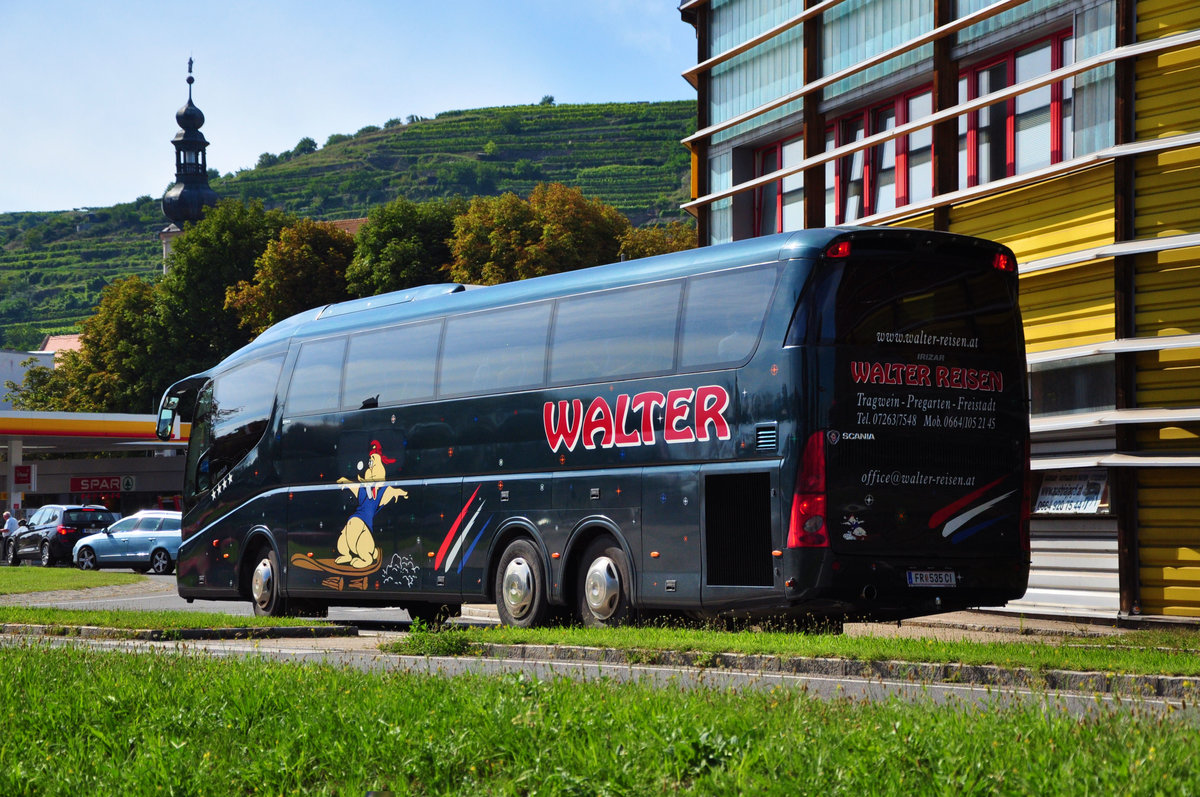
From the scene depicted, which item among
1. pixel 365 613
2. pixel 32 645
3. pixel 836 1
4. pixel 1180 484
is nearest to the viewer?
pixel 32 645

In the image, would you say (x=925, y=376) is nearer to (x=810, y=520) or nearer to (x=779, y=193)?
(x=810, y=520)

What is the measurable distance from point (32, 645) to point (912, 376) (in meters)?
7.74

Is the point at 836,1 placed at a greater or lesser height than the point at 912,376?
greater

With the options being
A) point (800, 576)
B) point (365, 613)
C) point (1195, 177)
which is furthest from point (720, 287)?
point (365, 613)

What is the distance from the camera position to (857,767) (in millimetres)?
5707

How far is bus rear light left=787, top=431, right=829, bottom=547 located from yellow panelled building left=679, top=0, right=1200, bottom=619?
4870mm

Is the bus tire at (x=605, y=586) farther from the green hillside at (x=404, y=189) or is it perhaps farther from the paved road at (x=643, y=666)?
the green hillside at (x=404, y=189)

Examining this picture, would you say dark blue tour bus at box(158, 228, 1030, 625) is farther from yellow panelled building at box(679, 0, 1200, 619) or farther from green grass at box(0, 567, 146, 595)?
green grass at box(0, 567, 146, 595)

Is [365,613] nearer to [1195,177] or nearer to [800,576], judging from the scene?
[800,576]

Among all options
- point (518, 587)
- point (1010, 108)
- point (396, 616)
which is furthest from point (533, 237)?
point (518, 587)

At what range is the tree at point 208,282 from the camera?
2756 inches

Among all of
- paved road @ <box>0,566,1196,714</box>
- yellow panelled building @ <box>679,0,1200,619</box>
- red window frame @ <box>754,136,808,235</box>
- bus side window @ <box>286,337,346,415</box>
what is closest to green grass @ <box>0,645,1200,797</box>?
paved road @ <box>0,566,1196,714</box>

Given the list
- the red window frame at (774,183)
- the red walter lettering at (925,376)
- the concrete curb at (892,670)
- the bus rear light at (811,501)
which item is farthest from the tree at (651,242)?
the concrete curb at (892,670)

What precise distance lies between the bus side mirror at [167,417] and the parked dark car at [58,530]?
70.1 ft
